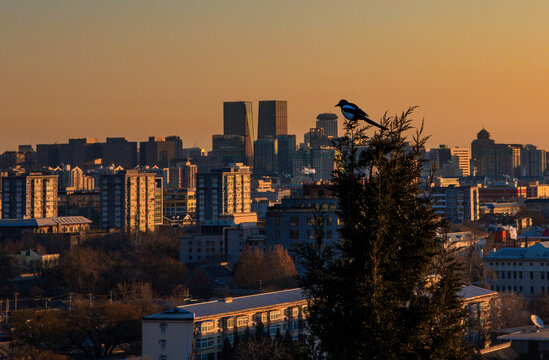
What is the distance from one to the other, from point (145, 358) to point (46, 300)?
29.0m

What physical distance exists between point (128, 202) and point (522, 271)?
81.1m

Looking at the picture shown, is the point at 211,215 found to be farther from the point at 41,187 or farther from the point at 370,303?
the point at 370,303

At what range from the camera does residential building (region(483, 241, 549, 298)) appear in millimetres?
77562

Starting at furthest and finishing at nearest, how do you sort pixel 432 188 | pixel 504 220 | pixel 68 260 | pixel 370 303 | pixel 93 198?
pixel 93 198
pixel 504 220
pixel 68 260
pixel 432 188
pixel 370 303

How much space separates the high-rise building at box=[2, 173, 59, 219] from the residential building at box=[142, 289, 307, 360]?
106432mm

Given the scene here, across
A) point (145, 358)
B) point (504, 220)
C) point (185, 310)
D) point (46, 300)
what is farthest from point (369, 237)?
point (504, 220)

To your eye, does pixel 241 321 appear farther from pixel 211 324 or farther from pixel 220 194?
pixel 220 194

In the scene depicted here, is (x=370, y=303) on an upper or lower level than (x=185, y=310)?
upper

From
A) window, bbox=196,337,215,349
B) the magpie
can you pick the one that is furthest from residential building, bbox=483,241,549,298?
the magpie

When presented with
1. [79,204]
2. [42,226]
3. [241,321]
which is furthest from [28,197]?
[241,321]

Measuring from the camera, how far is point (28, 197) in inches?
6181

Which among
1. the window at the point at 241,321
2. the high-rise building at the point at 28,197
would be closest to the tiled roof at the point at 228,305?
the window at the point at 241,321

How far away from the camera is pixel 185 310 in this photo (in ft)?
160

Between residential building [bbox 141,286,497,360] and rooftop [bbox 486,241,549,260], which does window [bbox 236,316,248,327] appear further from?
rooftop [bbox 486,241,549,260]
